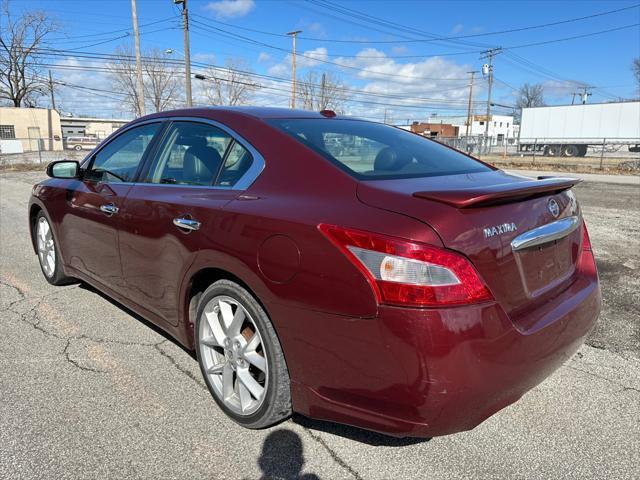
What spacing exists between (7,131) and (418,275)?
60.8m

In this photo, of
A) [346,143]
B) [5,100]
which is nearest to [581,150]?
[346,143]

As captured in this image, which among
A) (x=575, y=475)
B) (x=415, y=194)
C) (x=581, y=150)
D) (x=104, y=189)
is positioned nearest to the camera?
(x=415, y=194)

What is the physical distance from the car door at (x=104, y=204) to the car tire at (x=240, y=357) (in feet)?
3.68

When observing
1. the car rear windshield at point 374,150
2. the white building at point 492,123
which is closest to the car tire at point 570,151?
the car rear windshield at point 374,150

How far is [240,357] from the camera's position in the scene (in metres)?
2.51

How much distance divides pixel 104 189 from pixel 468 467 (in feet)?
9.63

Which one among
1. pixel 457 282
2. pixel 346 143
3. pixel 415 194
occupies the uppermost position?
pixel 346 143

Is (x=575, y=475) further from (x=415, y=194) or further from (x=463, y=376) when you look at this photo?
(x=415, y=194)

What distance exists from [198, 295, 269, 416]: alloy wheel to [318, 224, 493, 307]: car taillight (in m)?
0.78

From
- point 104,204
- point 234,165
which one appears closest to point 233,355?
point 234,165

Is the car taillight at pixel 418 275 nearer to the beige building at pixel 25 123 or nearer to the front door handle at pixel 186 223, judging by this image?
the front door handle at pixel 186 223

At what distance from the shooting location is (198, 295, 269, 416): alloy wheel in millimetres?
2428

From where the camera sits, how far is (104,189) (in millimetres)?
3512

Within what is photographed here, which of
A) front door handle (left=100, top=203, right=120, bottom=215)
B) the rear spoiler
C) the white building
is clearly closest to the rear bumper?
the rear spoiler
